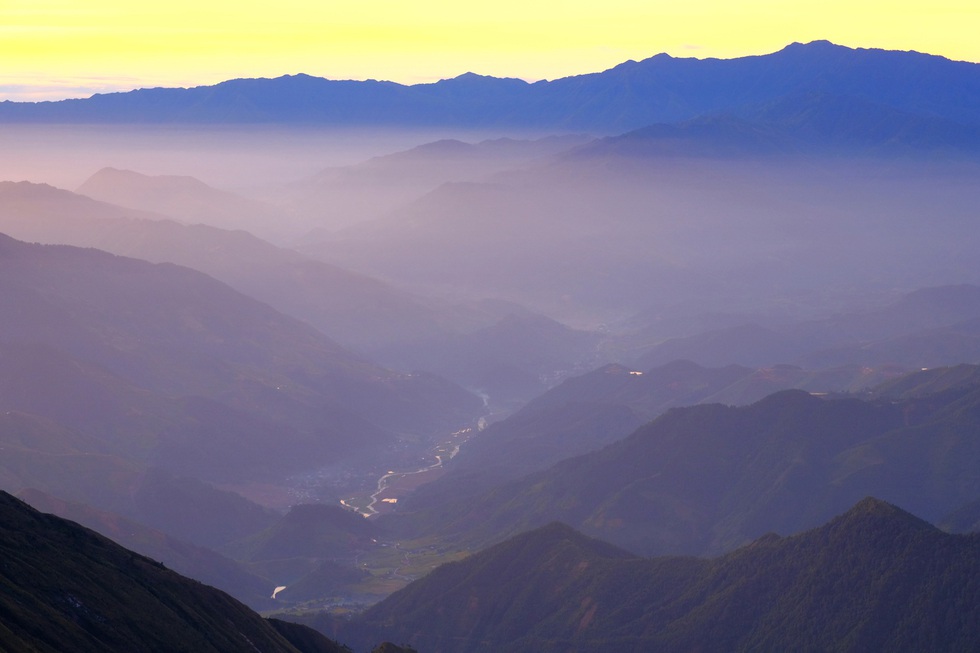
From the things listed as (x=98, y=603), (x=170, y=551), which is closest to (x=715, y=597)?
(x=98, y=603)

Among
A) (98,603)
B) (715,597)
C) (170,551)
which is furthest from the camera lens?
(170,551)

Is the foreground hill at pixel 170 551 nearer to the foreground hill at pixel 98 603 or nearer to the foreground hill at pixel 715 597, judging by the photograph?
the foreground hill at pixel 715 597

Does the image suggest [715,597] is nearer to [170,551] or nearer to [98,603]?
[98,603]

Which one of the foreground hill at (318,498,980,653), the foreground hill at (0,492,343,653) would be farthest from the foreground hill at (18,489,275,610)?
the foreground hill at (0,492,343,653)

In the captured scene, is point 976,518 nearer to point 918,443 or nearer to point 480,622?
point 918,443

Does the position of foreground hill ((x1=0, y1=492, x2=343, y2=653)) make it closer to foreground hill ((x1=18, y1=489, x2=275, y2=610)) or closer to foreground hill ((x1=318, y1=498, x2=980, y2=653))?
foreground hill ((x1=318, y1=498, x2=980, y2=653))
